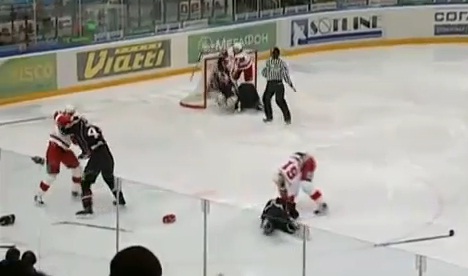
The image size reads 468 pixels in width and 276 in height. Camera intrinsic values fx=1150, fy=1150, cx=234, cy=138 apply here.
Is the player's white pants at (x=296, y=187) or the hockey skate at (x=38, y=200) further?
the player's white pants at (x=296, y=187)

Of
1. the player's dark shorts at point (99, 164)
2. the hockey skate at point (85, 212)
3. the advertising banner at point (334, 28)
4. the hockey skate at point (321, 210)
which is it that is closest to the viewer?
the hockey skate at point (85, 212)

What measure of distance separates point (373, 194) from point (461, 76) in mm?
6351

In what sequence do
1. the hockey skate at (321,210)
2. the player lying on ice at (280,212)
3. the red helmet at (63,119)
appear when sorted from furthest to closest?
1. the hockey skate at (321,210)
2. the red helmet at (63,119)
3. the player lying on ice at (280,212)

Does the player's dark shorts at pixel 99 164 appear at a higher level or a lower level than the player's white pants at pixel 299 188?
higher

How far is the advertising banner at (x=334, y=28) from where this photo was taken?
16.9 m

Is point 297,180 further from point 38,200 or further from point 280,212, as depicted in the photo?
point 38,200

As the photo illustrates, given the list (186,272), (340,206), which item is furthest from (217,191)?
(186,272)

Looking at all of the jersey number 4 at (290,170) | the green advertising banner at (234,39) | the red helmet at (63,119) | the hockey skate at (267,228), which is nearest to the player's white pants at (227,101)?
the green advertising banner at (234,39)

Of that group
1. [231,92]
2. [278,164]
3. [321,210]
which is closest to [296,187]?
[321,210]

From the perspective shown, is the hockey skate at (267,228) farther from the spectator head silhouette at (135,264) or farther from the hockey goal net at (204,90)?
the hockey goal net at (204,90)

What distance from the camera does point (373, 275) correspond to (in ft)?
18.7

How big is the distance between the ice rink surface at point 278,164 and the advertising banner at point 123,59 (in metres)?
0.26

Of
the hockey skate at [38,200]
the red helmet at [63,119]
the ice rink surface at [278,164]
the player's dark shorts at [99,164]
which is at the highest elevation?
the red helmet at [63,119]

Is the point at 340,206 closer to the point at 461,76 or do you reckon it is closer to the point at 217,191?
the point at 217,191
